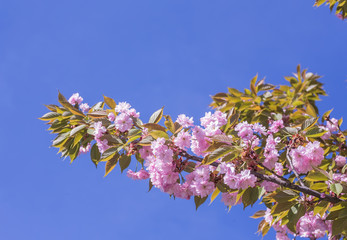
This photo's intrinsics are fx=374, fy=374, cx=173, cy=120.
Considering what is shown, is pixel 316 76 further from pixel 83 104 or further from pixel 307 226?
pixel 83 104

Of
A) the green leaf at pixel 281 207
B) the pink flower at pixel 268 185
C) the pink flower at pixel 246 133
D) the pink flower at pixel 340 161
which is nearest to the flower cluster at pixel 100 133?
the pink flower at pixel 246 133

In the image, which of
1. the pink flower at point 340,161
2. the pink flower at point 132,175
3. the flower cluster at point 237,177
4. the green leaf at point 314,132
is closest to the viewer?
the flower cluster at point 237,177

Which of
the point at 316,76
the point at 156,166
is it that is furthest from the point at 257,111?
the point at 156,166

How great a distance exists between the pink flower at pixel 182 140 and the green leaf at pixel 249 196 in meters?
0.60

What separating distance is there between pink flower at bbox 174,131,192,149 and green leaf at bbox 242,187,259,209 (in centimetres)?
60

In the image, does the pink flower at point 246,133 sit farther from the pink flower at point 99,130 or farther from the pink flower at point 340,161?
the pink flower at point 340,161

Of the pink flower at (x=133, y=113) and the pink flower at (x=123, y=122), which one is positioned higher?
the pink flower at (x=133, y=113)

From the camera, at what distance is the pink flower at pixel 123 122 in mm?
A: 3064

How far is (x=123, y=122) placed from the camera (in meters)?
3.08

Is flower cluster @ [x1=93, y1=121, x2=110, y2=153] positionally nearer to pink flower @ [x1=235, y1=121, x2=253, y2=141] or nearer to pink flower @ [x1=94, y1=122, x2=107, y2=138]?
pink flower @ [x1=94, y1=122, x2=107, y2=138]

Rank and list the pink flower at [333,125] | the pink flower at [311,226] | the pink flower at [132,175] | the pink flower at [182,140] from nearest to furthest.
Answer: the pink flower at [182,140] < the pink flower at [132,175] < the pink flower at [311,226] < the pink flower at [333,125]

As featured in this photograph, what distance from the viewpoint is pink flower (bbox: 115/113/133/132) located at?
10.1 ft

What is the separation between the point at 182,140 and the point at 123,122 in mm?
629

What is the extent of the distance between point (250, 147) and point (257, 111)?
2403 millimetres
